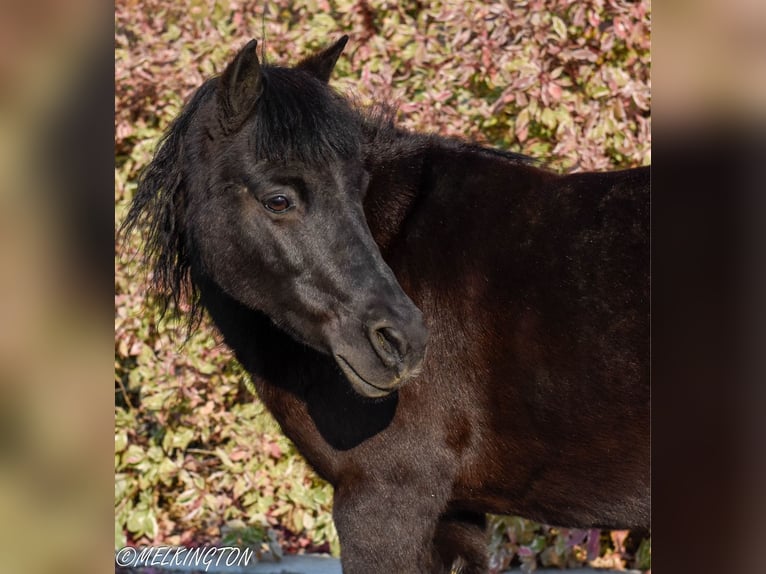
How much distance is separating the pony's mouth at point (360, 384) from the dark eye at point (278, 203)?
467mm

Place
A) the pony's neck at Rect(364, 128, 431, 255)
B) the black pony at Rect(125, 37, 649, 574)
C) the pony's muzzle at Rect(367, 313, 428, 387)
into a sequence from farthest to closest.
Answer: the pony's neck at Rect(364, 128, 431, 255), the black pony at Rect(125, 37, 649, 574), the pony's muzzle at Rect(367, 313, 428, 387)

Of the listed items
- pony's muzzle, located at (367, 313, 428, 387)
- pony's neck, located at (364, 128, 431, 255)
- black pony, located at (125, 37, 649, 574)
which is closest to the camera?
pony's muzzle, located at (367, 313, 428, 387)

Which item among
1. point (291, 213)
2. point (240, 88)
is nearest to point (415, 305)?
point (291, 213)

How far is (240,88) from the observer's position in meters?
2.38

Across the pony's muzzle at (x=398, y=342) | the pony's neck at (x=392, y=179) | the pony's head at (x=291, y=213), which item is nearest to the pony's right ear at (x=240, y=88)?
the pony's head at (x=291, y=213)

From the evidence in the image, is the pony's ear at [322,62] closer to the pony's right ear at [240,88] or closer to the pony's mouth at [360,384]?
the pony's right ear at [240,88]

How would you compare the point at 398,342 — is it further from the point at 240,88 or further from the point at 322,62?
the point at 322,62

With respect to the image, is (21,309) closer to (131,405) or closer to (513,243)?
(513,243)

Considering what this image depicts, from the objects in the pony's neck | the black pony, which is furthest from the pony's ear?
the pony's neck

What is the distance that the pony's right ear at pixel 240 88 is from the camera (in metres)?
2.35

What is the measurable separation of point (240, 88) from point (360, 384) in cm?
96

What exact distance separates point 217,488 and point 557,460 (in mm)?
2077

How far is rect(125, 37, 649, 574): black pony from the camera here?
233 centimetres

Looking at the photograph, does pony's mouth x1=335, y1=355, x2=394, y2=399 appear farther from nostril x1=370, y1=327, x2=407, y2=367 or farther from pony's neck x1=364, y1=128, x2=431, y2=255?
pony's neck x1=364, y1=128, x2=431, y2=255
